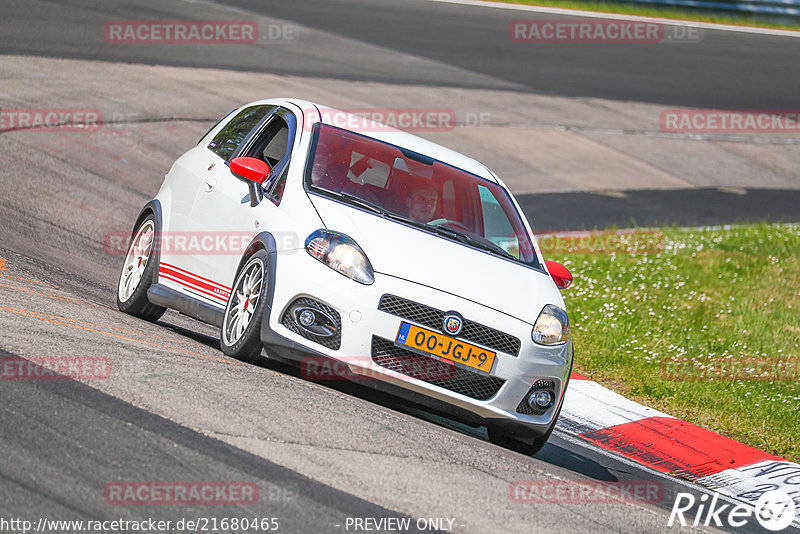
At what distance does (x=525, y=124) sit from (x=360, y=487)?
15.2m

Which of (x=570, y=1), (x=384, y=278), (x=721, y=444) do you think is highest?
(x=570, y=1)

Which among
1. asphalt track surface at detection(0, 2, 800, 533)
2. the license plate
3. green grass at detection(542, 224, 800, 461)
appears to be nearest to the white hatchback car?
the license plate

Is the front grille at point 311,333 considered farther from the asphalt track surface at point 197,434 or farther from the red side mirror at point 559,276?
the red side mirror at point 559,276

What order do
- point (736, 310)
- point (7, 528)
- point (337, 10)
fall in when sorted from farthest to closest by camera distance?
point (337, 10)
point (736, 310)
point (7, 528)

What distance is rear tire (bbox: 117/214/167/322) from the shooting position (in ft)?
25.5

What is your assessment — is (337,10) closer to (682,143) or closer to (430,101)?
(430,101)

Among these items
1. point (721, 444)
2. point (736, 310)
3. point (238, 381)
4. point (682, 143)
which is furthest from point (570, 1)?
point (238, 381)

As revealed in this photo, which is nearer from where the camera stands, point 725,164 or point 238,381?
point 238,381

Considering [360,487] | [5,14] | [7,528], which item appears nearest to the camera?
[7,528]

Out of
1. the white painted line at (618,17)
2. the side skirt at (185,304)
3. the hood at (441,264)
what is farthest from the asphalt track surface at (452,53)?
the hood at (441,264)

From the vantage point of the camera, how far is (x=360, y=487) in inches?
195

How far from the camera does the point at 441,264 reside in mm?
6457

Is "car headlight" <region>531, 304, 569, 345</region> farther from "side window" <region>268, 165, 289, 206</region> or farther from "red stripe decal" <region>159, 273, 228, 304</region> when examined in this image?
"red stripe decal" <region>159, 273, 228, 304</region>

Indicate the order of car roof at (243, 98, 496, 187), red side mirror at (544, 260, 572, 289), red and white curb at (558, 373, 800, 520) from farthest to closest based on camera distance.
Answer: car roof at (243, 98, 496, 187) → red side mirror at (544, 260, 572, 289) → red and white curb at (558, 373, 800, 520)
